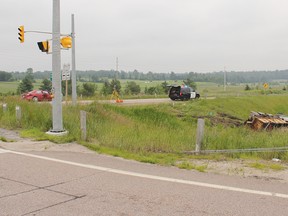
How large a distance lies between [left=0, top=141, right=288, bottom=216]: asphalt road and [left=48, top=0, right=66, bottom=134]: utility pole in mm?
3672

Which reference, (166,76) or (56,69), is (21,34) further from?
(166,76)

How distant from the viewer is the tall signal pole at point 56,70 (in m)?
11.9

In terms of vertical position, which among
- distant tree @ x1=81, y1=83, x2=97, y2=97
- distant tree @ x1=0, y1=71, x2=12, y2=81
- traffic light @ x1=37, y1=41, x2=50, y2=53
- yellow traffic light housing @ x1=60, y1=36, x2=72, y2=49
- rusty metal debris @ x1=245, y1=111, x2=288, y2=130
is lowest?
rusty metal debris @ x1=245, y1=111, x2=288, y2=130

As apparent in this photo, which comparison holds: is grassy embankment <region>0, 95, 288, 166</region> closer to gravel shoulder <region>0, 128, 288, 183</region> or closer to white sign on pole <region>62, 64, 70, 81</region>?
gravel shoulder <region>0, 128, 288, 183</region>

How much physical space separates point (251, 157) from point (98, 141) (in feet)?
15.0

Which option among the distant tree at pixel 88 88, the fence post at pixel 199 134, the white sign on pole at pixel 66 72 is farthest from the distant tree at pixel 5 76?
the fence post at pixel 199 134

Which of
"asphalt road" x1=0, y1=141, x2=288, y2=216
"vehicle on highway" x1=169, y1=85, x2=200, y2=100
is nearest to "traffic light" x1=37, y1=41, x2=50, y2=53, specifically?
"asphalt road" x1=0, y1=141, x2=288, y2=216

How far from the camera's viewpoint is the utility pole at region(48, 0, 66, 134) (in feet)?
39.0

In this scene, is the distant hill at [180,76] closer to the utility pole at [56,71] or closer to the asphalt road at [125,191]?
the utility pole at [56,71]

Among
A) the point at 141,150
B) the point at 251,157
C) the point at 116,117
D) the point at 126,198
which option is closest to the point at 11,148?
the point at 141,150

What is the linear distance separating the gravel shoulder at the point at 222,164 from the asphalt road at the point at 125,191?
0.35 m

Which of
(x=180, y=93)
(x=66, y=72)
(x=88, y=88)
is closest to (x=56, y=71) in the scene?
(x=66, y=72)

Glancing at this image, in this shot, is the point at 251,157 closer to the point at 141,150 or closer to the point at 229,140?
the point at 229,140

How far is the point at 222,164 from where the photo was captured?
7984 mm
